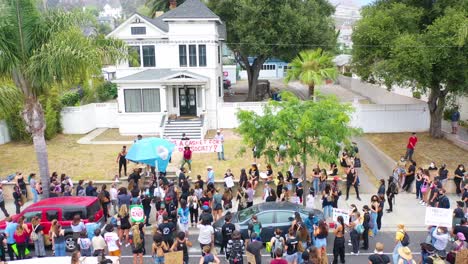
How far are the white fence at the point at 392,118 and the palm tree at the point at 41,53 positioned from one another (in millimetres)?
18237

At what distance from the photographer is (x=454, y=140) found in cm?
2634

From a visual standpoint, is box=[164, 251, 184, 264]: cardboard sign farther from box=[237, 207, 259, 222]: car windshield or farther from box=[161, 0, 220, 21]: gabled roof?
box=[161, 0, 220, 21]: gabled roof

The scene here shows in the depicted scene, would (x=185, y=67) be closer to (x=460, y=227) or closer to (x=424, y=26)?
(x=424, y=26)

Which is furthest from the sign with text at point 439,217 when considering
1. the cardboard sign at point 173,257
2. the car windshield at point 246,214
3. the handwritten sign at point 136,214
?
the handwritten sign at point 136,214

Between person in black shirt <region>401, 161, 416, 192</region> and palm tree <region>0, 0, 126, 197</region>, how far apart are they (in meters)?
12.5

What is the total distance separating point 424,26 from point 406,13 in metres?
1.79

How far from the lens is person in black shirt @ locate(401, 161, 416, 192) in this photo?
18109 millimetres

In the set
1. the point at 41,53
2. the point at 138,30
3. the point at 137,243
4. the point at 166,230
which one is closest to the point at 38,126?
the point at 41,53

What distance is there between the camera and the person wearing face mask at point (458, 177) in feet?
57.8

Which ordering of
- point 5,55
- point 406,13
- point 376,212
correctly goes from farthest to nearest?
point 406,13 → point 5,55 → point 376,212

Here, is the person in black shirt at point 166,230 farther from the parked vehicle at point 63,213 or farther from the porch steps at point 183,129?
the porch steps at point 183,129

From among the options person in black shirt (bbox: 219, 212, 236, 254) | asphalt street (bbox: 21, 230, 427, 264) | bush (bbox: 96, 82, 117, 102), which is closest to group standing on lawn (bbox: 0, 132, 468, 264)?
person in black shirt (bbox: 219, 212, 236, 254)

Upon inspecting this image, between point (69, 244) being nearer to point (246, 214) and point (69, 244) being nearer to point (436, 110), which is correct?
point (246, 214)

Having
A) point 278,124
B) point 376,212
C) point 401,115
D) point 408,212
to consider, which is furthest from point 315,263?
point 401,115
